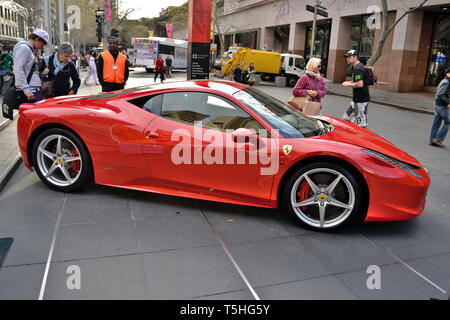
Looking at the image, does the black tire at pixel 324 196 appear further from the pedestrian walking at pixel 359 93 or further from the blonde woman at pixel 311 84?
the pedestrian walking at pixel 359 93

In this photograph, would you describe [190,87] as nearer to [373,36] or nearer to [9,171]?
[9,171]

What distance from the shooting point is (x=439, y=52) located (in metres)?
24.7

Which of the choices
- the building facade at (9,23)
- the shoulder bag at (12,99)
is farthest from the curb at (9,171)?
the building facade at (9,23)

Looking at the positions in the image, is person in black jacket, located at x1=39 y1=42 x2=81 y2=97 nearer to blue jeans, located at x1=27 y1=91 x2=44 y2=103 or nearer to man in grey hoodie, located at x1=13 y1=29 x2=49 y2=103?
blue jeans, located at x1=27 y1=91 x2=44 y2=103

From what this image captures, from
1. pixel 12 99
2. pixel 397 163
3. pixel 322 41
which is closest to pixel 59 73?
pixel 12 99

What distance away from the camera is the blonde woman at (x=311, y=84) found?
657cm

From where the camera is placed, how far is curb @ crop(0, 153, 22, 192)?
466 cm

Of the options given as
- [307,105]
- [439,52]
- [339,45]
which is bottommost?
[307,105]

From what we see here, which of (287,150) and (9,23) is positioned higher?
(9,23)

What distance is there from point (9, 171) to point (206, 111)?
2.80 metres

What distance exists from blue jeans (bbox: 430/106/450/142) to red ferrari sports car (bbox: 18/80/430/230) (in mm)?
4496

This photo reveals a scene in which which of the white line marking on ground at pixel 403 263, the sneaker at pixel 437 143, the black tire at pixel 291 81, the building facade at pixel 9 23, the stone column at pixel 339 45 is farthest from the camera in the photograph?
the building facade at pixel 9 23

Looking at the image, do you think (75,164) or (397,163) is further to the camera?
(75,164)

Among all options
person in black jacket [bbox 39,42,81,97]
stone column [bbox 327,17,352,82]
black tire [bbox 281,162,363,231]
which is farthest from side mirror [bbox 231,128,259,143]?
stone column [bbox 327,17,352,82]
